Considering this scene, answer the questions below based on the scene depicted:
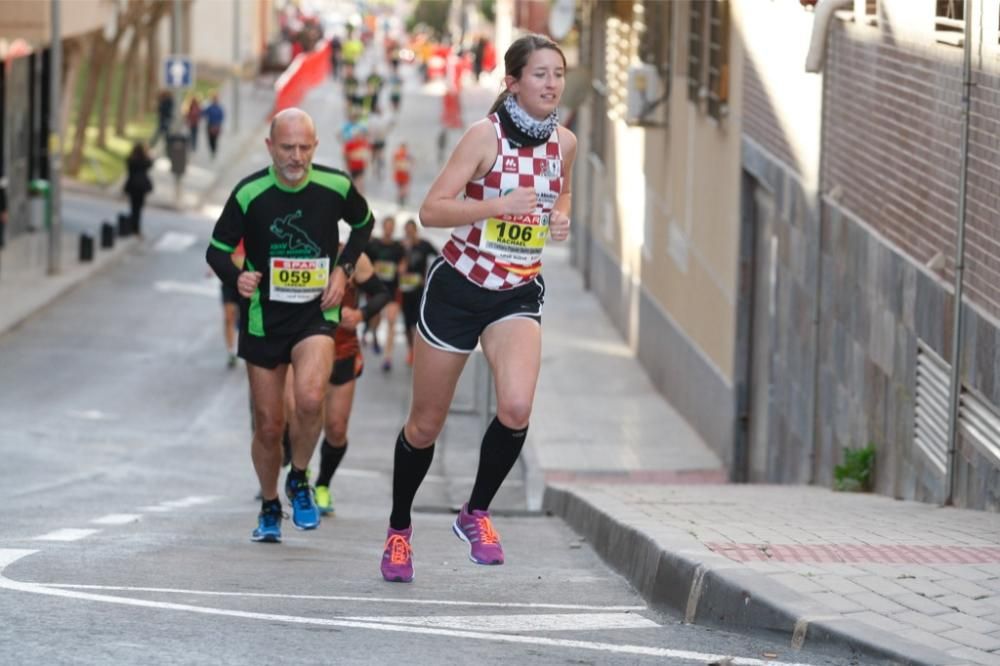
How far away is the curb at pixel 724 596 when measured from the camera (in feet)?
19.4

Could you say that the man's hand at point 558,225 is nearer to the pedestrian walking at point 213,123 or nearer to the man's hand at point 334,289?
the man's hand at point 334,289

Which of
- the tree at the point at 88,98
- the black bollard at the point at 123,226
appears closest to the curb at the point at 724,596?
the black bollard at the point at 123,226

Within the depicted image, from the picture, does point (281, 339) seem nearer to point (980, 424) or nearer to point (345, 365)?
point (345, 365)

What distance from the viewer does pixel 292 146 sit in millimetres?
8820

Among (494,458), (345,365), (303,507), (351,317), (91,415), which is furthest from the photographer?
(91,415)

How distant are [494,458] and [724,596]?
3.60 ft

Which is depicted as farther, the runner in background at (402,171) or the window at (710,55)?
the runner in background at (402,171)

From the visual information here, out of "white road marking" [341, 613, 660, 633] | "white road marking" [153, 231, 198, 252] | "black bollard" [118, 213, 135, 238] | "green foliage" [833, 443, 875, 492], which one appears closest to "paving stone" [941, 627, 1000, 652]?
"white road marking" [341, 613, 660, 633]

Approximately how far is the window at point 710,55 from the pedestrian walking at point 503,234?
12.6 meters

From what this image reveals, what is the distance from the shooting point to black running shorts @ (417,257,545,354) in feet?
24.3

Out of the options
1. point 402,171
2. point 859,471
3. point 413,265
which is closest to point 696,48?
point 413,265

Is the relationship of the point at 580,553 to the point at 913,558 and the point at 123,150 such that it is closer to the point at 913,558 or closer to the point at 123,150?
the point at 913,558

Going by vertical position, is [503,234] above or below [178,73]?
above

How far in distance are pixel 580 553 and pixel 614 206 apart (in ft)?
67.1
